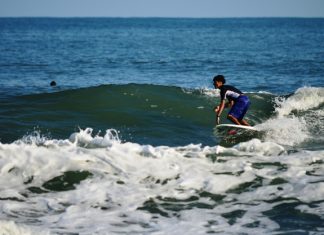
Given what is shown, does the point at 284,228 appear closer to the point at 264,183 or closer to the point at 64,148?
the point at 264,183

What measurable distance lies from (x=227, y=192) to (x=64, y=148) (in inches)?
148

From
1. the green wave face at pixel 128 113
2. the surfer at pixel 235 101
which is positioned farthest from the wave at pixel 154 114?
the surfer at pixel 235 101

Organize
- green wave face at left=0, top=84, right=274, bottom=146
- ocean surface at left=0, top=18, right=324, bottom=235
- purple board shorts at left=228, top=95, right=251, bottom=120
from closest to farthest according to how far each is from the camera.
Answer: ocean surface at left=0, top=18, right=324, bottom=235, purple board shorts at left=228, top=95, right=251, bottom=120, green wave face at left=0, top=84, right=274, bottom=146

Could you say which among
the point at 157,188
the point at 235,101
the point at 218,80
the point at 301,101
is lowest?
the point at 157,188

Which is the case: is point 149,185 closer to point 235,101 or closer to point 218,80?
point 218,80

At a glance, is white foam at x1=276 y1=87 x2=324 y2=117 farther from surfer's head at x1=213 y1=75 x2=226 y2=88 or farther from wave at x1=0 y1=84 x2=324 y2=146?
surfer's head at x1=213 y1=75 x2=226 y2=88

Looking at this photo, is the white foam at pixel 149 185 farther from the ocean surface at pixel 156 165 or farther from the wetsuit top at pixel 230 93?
the wetsuit top at pixel 230 93

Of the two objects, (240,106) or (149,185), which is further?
(240,106)

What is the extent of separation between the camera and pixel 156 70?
31844mm

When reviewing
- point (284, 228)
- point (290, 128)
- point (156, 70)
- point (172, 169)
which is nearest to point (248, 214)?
point (284, 228)

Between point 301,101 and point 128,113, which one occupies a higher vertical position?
point 301,101

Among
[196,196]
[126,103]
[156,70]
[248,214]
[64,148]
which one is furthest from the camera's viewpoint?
[156,70]

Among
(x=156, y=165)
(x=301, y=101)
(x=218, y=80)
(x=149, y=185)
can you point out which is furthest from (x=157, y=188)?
(x=301, y=101)

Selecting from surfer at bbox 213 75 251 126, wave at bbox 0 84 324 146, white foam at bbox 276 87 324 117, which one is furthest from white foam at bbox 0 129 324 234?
white foam at bbox 276 87 324 117
